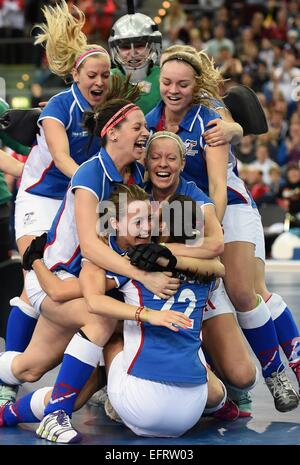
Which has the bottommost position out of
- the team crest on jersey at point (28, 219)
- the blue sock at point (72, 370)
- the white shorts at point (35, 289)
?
the blue sock at point (72, 370)

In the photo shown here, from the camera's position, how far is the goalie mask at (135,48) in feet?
18.3

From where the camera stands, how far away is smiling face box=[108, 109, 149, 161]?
4.61 m

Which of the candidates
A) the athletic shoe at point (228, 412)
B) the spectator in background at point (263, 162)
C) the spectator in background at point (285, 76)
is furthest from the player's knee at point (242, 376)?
the spectator in background at point (285, 76)

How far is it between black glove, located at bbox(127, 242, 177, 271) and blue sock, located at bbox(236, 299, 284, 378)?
2.98 ft

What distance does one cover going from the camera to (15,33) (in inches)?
679

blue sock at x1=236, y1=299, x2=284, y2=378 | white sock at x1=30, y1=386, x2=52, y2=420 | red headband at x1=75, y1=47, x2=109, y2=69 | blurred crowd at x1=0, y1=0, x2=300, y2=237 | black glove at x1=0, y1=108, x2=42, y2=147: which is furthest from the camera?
blurred crowd at x1=0, y1=0, x2=300, y2=237

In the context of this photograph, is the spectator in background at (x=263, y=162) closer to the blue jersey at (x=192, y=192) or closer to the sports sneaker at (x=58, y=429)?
the blue jersey at (x=192, y=192)

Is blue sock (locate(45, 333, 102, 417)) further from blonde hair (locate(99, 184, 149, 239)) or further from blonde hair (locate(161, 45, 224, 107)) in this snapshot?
blonde hair (locate(161, 45, 224, 107))

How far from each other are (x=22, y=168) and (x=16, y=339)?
96cm

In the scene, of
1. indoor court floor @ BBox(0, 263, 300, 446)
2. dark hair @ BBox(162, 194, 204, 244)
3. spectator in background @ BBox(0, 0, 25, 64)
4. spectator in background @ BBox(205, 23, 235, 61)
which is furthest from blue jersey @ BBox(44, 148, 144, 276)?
spectator in background @ BBox(0, 0, 25, 64)

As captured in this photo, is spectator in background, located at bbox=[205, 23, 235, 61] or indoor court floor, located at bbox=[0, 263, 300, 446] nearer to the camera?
indoor court floor, located at bbox=[0, 263, 300, 446]

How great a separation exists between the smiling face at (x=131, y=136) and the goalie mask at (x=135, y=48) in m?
0.95

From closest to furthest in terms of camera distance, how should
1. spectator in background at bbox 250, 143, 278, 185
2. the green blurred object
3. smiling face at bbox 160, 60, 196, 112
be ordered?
1. smiling face at bbox 160, 60, 196, 112
2. the green blurred object
3. spectator in background at bbox 250, 143, 278, 185

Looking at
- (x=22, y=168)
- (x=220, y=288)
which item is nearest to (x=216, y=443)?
(x=220, y=288)
